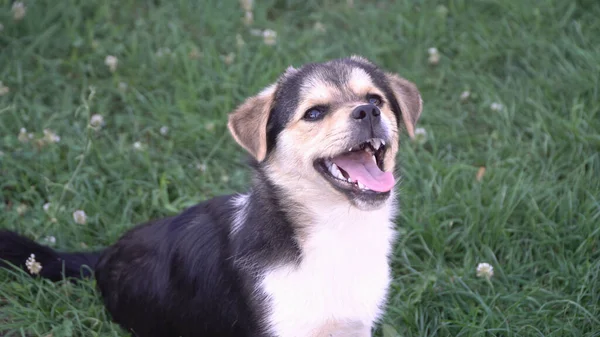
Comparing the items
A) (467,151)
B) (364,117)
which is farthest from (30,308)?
(467,151)

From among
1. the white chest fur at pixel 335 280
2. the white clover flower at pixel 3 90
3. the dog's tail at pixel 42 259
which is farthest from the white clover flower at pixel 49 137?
the white chest fur at pixel 335 280

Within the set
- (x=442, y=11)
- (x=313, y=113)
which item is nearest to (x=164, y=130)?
(x=313, y=113)

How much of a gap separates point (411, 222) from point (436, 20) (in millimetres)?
2536

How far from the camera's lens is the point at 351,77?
12.6 ft

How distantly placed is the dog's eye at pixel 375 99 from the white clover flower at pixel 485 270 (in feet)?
4.42

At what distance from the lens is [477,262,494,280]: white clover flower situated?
4.52 m

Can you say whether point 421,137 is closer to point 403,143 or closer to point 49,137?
point 403,143

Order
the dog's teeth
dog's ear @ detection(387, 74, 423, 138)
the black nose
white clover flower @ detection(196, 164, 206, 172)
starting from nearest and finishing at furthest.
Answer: the black nose → the dog's teeth → dog's ear @ detection(387, 74, 423, 138) → white clover flower @ detection(196, 164, 206, 172)

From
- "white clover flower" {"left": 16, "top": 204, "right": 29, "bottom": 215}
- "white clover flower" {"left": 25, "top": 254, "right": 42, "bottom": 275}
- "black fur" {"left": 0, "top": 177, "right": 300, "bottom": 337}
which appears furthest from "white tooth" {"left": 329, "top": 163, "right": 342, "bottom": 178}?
"white clover flower" {"left": 16, "top": 204, "right": 29, "bottom": 215}

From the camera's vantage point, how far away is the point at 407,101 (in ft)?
13.4

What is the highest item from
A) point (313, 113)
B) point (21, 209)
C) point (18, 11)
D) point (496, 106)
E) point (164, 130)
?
point (18, 11)

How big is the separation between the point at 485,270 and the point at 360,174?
1.33 metres

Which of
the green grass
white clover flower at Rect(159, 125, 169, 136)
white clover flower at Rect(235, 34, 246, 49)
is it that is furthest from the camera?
white clover flower at Rect(235, 34, 246, 49)

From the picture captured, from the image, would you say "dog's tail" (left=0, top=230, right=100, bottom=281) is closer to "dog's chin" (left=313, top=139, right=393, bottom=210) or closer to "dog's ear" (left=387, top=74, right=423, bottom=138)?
"dog's chin" (left=313, top=139, right=393, bottom=210)
